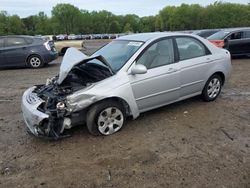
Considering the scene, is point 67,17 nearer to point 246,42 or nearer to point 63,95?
point 246,42

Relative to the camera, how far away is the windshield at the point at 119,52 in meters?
5.42

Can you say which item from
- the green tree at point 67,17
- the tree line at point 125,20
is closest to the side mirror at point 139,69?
the tree line at point 125,20

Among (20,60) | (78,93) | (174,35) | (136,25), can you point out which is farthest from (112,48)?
(136,25)

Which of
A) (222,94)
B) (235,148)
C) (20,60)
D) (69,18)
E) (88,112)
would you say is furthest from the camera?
(69,18)

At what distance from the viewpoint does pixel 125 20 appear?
118 meters

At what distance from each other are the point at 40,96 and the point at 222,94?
14.4 feet

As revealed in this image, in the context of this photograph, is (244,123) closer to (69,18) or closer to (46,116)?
(46,116)

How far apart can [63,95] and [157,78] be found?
5.55 feet

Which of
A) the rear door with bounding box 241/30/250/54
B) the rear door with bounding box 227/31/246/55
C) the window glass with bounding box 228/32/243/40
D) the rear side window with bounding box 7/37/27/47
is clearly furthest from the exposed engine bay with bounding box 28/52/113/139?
the rear door with bounding box 241/30/250/54

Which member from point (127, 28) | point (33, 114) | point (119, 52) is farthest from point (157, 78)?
point (127, 28)

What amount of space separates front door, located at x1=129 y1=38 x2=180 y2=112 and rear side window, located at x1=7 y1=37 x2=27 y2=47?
9.05 meters

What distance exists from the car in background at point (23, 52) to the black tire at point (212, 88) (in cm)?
865

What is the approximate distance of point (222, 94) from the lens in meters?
7.45

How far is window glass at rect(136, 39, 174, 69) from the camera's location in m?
5.52
